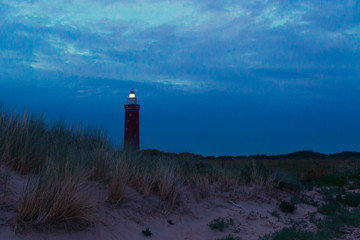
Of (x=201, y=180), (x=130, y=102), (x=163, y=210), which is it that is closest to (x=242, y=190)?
(x=201, y=180)

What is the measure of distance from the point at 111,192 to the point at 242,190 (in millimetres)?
5147

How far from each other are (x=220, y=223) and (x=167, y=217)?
1.22m

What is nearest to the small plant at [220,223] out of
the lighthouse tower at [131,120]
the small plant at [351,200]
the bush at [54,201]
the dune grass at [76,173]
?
the dune grass at [76,173]

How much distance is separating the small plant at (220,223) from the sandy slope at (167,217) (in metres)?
0.10

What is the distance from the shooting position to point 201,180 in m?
9.34

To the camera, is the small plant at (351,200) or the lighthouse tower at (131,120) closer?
the small plant at (351,200)

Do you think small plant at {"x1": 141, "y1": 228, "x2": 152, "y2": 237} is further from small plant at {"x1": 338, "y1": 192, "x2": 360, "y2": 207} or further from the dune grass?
small plant at {"x1": 338, "y1": 192, "x2": 360, "y2": 207}

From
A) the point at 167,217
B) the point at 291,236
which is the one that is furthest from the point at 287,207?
the point at 167,217

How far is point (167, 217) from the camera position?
291 inches

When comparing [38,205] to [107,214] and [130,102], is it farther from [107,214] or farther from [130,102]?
[130,102]

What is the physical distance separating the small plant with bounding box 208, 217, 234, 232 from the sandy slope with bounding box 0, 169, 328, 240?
3.8 inches

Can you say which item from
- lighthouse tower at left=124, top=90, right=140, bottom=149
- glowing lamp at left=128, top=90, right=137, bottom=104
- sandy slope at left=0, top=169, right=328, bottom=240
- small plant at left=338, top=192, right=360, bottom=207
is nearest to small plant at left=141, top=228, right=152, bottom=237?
sandy slope at left=0, top=169, right=328, bottom=240

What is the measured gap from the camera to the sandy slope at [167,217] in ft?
16.2

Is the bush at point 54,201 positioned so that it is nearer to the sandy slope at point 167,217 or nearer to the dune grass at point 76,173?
the dune grass at point 76,173
